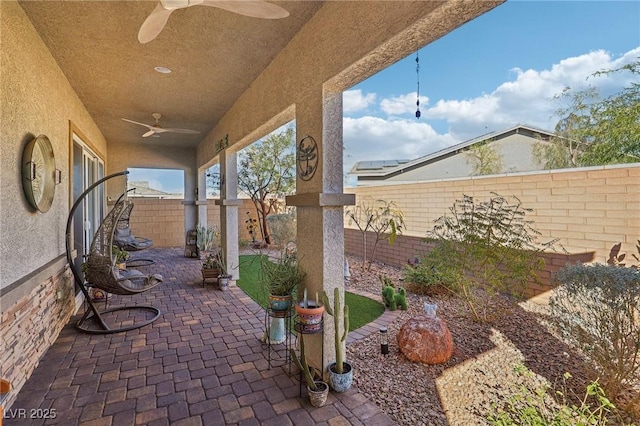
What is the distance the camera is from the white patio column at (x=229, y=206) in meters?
5.49

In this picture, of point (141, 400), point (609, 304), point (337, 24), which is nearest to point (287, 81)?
point (337, 24)

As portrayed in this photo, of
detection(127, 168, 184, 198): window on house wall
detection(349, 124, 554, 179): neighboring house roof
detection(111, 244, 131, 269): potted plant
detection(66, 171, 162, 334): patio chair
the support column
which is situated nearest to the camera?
detection(66, 171, 162, 334): patio chair

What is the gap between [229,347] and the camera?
10.2 feet

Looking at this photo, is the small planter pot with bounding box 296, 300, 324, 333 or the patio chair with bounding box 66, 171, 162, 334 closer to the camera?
the small planter pot with bounding box 296, 300, 324, 333

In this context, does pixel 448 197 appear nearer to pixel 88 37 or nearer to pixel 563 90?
pixel 563 90

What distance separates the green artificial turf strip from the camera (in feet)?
12.5

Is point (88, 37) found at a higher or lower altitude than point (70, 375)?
higher

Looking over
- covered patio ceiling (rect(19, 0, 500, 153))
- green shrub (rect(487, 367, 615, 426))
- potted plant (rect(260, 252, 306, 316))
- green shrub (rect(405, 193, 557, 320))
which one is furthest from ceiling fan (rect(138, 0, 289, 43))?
green shrub (rect(405, 193, 557, 320))

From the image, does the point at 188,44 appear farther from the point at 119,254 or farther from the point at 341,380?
the point at 119,254

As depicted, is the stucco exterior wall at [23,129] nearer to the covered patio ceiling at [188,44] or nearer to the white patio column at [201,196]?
the covered patio ceiling at [188,44]

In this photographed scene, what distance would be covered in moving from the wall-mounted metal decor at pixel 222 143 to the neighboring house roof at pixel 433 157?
30.8 ft

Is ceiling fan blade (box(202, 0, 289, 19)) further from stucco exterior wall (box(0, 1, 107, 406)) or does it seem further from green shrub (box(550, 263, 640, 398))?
green shrub (box(550, 263, 640, 398))

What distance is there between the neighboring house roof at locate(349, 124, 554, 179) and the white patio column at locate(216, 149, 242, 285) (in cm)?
954

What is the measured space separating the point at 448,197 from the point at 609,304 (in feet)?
12.9
